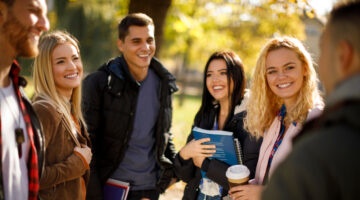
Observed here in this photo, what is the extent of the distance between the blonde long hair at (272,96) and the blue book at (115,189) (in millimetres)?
1205

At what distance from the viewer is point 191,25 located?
11.8 metres

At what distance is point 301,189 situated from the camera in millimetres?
1511

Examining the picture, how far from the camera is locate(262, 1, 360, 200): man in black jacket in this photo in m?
1.44

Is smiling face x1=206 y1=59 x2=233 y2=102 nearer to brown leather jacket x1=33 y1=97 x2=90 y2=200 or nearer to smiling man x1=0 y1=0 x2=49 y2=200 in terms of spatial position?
brown leather jacket x1=33 y1=97 x2=90 y2=200

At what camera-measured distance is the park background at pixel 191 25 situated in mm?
6836

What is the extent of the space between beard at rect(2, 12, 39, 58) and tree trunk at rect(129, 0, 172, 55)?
401 cm

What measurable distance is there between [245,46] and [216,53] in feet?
64.7

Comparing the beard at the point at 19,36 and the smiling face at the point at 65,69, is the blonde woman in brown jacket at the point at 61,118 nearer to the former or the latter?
the smiling face at the point at 65,69

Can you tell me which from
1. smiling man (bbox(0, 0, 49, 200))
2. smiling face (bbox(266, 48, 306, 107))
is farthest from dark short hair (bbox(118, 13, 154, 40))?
smiling man (bbox(0, 0, 49, 200))

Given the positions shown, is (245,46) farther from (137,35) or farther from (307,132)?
(307,132)

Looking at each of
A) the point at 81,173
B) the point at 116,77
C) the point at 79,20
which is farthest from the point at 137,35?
the point at 79,20

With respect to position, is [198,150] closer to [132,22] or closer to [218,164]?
[218,164]

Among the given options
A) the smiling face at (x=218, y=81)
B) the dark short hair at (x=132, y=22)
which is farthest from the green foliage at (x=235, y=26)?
the smiling face at (x=218, y=81)

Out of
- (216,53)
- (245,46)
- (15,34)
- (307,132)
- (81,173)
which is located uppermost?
(245,46)
